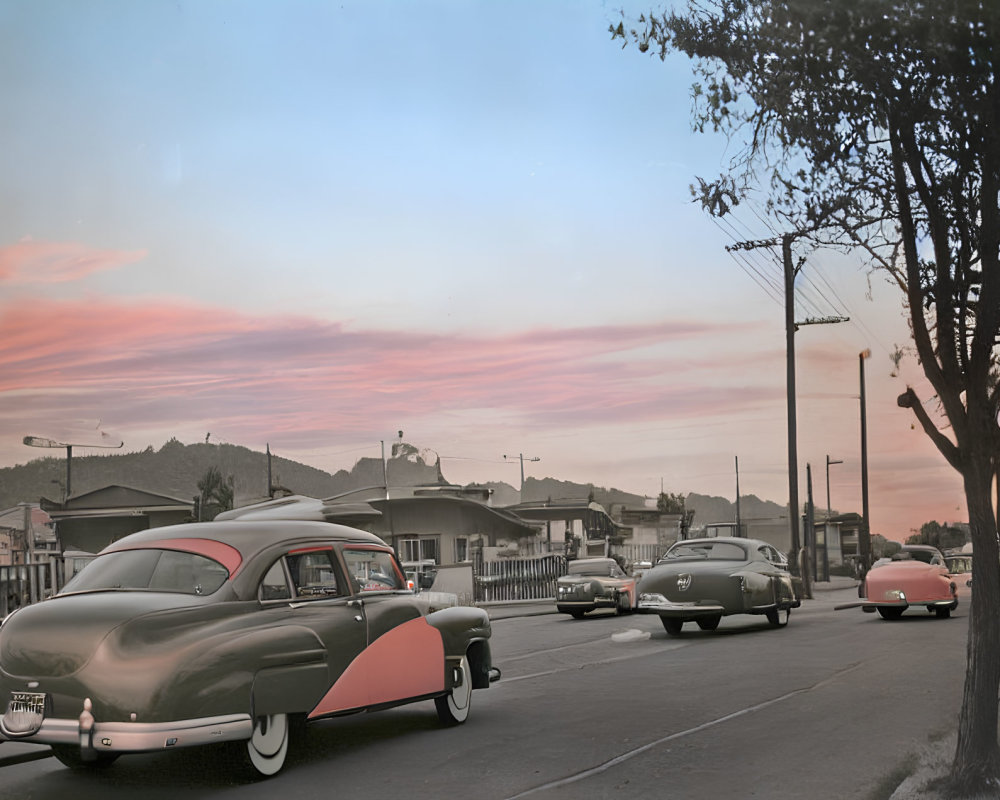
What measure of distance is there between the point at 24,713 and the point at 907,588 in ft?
64.9

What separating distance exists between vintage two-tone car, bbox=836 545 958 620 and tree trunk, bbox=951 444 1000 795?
16.5 m

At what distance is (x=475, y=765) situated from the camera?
927 centimetres

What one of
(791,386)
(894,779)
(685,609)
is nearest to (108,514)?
(791,386)

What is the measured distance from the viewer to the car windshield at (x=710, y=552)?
21.6 m

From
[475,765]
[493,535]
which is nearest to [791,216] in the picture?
[475,765]

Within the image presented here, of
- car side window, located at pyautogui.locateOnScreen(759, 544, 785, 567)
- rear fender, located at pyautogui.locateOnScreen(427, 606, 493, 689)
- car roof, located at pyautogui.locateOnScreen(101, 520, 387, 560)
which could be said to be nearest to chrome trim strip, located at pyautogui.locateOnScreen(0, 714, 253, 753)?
car roof, located at pyautogui.locateOnScreen(101, 520, 387, 560)

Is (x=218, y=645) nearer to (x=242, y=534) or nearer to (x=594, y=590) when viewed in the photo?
(x=242, y=534)

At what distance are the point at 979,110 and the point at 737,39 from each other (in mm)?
1905

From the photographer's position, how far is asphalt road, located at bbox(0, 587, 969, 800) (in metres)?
8.53

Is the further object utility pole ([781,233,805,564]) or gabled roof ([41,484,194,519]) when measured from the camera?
gabled roof ([41,484,194,519])

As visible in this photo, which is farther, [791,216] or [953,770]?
[791,216]

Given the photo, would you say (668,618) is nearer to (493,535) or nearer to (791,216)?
(791,216)

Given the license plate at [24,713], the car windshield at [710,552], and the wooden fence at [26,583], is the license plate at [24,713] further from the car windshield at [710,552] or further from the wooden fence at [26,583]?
the car windshield at [710,552]

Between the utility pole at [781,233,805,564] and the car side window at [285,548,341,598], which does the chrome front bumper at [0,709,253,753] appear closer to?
the car side window at [285,548,341,598]
